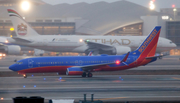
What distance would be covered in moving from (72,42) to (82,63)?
2570 cm

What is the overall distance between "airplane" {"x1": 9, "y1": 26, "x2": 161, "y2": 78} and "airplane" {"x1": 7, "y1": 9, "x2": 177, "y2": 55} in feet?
73.3

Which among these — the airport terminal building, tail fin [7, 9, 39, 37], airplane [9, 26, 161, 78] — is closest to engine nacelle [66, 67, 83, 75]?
airplane [9, 26, 161, 78]

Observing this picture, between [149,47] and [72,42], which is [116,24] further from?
[149,47]

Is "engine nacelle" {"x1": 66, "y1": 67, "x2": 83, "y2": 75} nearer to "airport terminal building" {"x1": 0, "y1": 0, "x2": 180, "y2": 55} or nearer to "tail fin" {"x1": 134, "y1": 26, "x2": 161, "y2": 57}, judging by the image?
"tail fin" {"x1": 134, "y1": 26, "x2": 161, "y2": 57}

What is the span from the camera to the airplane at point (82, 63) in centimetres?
2700

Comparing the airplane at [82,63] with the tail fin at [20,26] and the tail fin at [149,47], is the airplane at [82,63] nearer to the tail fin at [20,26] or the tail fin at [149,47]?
the tail fin at [149,47]

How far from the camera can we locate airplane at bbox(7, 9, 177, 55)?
51875 millimetres

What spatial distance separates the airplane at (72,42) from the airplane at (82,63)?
73.3 ft

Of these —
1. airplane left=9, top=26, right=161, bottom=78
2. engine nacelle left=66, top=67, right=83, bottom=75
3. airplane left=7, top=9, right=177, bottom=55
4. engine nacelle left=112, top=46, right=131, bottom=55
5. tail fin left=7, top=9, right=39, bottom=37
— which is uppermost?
tail fin left=7, top=9, right=39, bottom=37

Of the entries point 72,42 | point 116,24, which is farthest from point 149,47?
point 116,24

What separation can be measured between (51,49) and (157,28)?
2877 centimetres

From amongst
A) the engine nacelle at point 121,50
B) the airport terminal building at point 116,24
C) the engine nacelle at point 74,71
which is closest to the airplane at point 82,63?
the engine nacelle at point 74,71

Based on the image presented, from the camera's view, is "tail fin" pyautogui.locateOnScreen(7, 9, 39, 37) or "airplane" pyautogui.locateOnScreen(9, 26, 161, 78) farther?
"tail fin" pyautogui.locateOnScreen(7, 9, 39, 37)

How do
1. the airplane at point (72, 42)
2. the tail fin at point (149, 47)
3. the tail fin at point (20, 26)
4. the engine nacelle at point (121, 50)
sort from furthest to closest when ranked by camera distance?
1. the tail fin at point (20, 26)
2. the airplane at point (72, 42)
3. the engine nacelle at point (121, 50)
4. the tail fin at point (149, 47)
